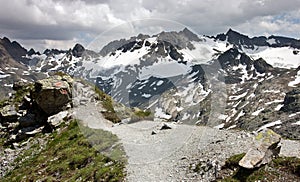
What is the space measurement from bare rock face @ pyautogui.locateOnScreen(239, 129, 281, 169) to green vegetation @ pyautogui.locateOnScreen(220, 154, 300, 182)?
13.9 inches

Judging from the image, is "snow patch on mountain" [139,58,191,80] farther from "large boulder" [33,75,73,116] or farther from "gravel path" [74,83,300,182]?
"large boulder" [33,75,73,116]

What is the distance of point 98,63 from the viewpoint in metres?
20.8

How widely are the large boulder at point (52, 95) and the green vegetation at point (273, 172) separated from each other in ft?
85.6

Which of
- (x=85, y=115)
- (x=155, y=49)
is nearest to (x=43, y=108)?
(x=85, y=115)

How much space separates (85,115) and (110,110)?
422 centimetres

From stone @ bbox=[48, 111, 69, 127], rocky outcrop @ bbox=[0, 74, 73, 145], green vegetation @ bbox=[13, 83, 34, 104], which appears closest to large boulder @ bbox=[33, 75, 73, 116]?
rocky outcrop @ bbox=[0, 74, 73, 145]

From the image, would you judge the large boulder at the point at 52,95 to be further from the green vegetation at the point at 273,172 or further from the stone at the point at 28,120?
the green vegetation at the point at 273,172

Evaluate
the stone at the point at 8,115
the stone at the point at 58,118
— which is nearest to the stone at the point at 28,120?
the stone at the point at 8,115

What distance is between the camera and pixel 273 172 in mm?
18047

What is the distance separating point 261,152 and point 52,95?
91.6 ft

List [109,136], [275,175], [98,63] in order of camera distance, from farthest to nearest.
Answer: [109,136], [98,63], [275,175]

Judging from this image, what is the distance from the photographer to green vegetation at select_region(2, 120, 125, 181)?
23031mm

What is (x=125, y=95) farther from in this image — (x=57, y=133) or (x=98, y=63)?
(x=57, y=133)

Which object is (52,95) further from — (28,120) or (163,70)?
(163,70)
